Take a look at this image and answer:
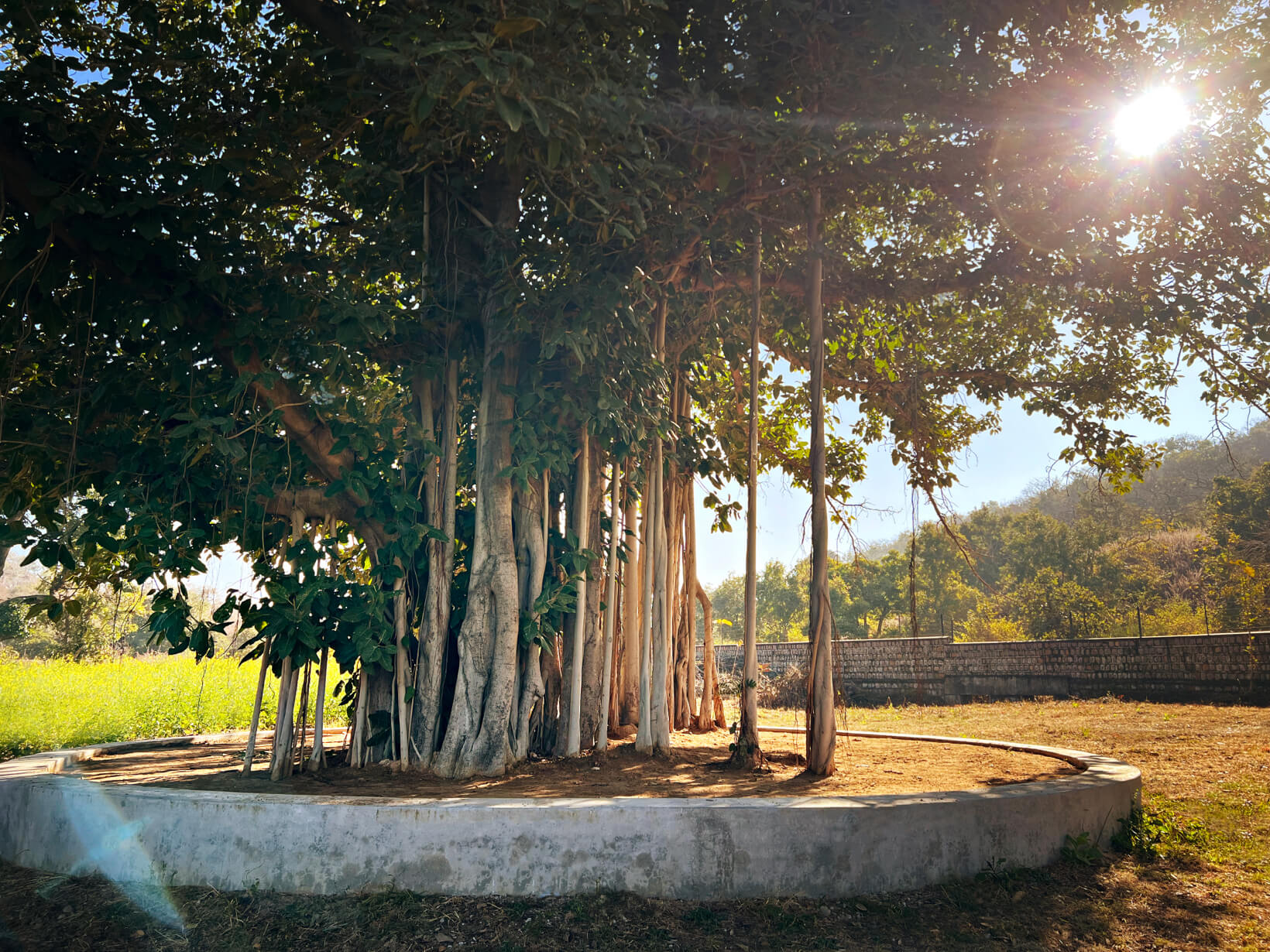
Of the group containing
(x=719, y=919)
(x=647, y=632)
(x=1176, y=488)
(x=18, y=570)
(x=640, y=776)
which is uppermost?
(x=1176, y=488)

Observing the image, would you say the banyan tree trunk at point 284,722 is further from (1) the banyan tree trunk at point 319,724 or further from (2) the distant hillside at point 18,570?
(2) the distant hillside at point 18,570

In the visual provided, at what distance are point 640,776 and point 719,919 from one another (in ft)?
5.69

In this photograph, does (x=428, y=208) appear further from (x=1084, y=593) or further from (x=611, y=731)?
(x=1084, y=593)

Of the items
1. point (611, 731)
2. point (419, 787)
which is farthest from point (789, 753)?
point (419, 787)

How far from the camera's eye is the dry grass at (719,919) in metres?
3.16

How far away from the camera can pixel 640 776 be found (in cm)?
502

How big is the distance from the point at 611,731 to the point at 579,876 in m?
3.26

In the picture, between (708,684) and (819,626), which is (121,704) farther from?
(819,626)

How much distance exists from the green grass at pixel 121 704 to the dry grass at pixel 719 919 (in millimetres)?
4047

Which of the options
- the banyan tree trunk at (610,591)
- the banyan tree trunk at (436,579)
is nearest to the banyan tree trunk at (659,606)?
the banyan tree trunk at (610,591)

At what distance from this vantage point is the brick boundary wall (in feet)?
43.2

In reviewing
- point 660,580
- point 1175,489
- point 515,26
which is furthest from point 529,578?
point 1175,489

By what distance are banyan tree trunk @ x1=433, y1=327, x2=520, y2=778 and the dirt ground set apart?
0.23m

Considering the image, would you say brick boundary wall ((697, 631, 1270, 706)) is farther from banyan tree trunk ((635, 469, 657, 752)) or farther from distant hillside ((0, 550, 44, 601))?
distant hillside ((0, 550, 44, 601))
